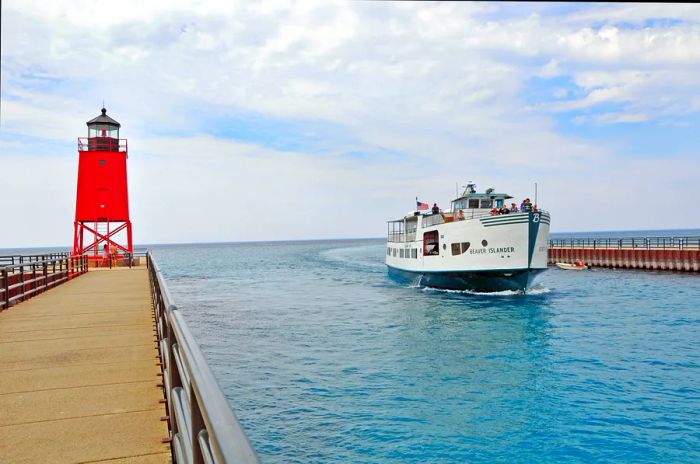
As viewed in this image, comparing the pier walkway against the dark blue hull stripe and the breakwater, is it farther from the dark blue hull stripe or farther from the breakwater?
the breakwater

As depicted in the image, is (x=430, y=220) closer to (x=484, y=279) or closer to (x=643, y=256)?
(x=484, y=279)

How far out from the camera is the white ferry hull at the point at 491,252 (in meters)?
31.7

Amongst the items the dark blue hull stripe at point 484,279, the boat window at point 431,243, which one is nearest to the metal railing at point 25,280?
the boat window at point 431,243

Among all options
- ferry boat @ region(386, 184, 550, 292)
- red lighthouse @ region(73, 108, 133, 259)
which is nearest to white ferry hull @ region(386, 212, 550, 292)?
ferry boat @ region(386, 184, 550, 292)

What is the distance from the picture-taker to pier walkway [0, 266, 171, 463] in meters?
4.83

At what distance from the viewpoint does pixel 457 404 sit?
13.1 metres

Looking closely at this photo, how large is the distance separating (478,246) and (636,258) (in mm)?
29236

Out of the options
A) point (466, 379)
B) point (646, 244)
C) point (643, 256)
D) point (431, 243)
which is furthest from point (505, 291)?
point (646, 244)

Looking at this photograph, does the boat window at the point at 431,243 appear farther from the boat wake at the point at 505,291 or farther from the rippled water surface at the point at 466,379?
the rippled water surface at the point at 466,379

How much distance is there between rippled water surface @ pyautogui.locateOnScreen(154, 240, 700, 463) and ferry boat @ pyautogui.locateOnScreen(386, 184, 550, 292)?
9.19ft

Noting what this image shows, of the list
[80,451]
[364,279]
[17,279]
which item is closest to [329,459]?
[80,451]

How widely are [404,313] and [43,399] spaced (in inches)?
913

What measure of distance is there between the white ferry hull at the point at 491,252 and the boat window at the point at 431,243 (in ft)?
0.77

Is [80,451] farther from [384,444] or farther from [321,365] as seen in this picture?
[321,365]
